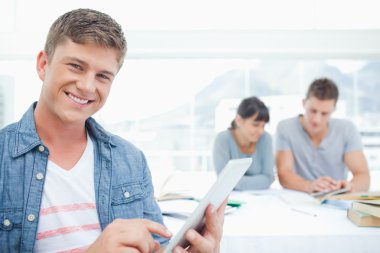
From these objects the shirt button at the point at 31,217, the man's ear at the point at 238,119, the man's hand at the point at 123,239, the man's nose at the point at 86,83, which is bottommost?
the shirt button at the point at 31,217

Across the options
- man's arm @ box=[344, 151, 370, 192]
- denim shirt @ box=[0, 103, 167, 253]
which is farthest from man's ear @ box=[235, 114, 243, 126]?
denim shirt @ box=[0, 103, 167, 253]

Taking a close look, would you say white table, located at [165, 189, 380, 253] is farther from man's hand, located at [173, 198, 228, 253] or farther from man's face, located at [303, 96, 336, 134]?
man's face, located at [303, 96, 336, 134]

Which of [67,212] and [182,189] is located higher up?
[67,212]

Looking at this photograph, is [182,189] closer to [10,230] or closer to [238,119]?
[238,119]

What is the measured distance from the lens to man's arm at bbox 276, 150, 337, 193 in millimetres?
1725

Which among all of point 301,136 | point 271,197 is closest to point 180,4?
point 301,136

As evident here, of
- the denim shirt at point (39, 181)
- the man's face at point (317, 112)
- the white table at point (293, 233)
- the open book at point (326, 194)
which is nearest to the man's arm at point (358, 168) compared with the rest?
the man's face at point (317, 112)

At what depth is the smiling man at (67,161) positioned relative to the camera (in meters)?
0.83

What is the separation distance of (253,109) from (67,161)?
1.32 meters

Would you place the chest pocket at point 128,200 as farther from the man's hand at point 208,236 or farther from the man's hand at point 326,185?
the man's hand at point 326,185

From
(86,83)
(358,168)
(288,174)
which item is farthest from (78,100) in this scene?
(358,168)

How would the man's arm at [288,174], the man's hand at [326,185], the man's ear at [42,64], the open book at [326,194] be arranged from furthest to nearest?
1. the man's arm at [288,174]
2. the man's hand at [326,185]
3. the open book at [326,194]
4. the man's ear at [42,64]

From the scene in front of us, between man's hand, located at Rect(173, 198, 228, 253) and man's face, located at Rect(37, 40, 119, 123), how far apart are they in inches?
16.5

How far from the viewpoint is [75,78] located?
2.85ft
